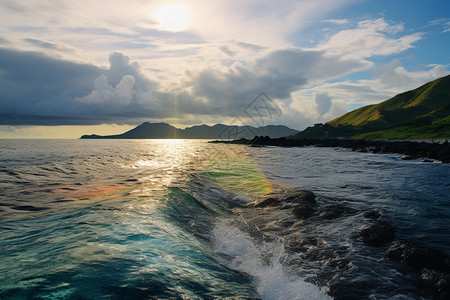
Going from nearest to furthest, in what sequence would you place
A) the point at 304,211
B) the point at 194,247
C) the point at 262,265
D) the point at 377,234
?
the point at 262,265 < the point at 194,247 < the point at 377,234 < the point at 304,211

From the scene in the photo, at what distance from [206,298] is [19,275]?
13.0 feet

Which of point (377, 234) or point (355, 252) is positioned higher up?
point (377, 234)

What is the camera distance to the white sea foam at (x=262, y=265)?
5828 millimetres

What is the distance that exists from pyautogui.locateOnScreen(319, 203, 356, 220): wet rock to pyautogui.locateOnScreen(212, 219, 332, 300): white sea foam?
4090 millimetres

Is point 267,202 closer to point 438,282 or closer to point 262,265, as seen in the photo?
point 262,265

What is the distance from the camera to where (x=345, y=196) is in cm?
1566

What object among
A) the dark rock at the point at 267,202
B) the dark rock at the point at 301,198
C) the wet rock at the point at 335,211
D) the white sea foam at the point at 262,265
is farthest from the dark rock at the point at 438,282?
the dark rock at the point at 267,202

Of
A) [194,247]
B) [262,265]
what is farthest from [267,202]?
[194,247]

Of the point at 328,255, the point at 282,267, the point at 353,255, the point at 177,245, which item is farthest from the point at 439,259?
the point at 177,245

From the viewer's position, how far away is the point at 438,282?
19.6ft

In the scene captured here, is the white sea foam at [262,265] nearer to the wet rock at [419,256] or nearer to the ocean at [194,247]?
the ocean at [194,247]

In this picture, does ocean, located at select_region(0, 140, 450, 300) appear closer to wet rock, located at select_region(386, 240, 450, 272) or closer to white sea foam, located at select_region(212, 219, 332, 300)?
white sea foam, located at select_region(212, 219, 332, 300)

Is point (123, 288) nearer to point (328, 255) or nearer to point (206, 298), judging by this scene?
point (206, 298)

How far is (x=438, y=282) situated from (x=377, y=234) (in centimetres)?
289
